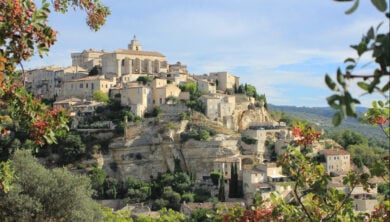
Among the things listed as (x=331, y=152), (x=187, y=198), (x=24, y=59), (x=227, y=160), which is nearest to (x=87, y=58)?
(x=227, y=160)

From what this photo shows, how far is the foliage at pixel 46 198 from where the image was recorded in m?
23.2

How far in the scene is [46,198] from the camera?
2408 cm

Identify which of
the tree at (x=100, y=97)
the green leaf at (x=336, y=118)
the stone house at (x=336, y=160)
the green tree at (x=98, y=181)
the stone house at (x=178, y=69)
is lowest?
the green tree at (x=98, y=181)

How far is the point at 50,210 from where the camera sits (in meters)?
24.3

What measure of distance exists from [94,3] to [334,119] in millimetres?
5555

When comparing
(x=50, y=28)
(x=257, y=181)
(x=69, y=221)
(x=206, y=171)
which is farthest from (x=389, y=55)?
(x=206, y=171)

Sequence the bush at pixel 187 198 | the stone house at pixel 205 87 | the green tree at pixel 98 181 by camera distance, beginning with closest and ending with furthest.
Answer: the bush at pixel 187 198
the green tree at pixel 98 181
the stone house at pixel 205 87

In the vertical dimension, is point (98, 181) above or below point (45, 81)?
below

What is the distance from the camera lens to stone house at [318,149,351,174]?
181ft

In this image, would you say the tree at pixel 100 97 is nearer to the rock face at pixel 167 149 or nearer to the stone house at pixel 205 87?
the rock face at pixel 167 149

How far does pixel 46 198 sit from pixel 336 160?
124 ft

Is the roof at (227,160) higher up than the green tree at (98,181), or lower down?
higher up

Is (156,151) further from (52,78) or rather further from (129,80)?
(52,78)

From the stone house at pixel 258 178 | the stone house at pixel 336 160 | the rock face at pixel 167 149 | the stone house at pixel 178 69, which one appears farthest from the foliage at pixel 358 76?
the stone house at pixel 178 69
